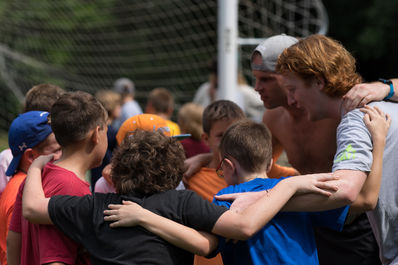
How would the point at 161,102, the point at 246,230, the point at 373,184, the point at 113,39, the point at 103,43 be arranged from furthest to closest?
the point at 113,39
the point at 103,43
the point at 161,102
the point at 373,184
the point at 246,230

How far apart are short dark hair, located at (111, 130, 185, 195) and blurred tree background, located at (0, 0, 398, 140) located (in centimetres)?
536

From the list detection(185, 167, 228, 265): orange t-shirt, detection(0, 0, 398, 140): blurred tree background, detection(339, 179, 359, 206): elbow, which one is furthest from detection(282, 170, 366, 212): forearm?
detection(0, 0, 398, 140): blurred tree background

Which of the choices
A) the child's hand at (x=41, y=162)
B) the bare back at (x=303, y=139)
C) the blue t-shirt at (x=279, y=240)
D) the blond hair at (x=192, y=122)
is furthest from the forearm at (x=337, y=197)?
the blond hair at (x=192, y=122)

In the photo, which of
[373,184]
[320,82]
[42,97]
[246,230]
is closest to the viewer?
[246,230]

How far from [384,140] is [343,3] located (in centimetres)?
1645

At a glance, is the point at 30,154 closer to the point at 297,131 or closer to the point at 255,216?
the point at 255,216

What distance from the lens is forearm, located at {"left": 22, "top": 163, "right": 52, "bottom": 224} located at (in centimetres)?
204

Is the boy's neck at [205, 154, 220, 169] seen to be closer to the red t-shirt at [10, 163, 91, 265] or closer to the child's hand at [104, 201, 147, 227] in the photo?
the red t-shirt at [10, 163, 91, 265]

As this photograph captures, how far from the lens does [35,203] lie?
81.4 inches

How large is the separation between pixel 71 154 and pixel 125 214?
554mm

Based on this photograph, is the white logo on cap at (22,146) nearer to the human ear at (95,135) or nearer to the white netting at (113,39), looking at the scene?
the human ear at (95,135)

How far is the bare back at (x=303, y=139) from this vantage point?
10.0ft

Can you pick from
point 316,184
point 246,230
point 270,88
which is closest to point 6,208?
point 246,230

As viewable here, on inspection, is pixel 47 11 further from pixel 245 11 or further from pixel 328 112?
Result: pixel 328 112
